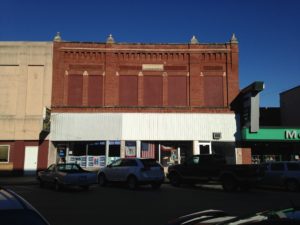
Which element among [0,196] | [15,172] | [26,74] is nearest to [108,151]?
[15,172]

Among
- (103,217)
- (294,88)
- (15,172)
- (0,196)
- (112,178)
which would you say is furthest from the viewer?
(294,88)

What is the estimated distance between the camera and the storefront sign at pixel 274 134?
1122 inches

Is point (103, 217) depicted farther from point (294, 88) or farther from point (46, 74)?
point (294, 88)

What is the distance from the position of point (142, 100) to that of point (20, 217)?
2694 cm

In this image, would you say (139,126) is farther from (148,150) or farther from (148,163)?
(148,163)

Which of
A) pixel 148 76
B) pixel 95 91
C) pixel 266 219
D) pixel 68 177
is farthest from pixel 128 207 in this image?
pixel 148 76

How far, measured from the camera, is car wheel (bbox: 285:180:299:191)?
19594 mm

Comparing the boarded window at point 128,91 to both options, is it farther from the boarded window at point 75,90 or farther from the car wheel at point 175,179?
the car wheel at point 175,179

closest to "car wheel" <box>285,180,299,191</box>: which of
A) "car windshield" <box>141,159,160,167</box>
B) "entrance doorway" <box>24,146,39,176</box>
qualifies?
"car windshield" <box>141,159,160,167</box>

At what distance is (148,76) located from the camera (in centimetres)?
3041

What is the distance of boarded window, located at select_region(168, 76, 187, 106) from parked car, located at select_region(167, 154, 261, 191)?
30.1 ft

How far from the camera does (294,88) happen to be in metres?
35.7

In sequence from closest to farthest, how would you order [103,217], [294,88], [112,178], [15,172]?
[103,217] < [112,178] < [15,172] < [294,88]

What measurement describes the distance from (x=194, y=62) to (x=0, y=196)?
2787 centimetres
